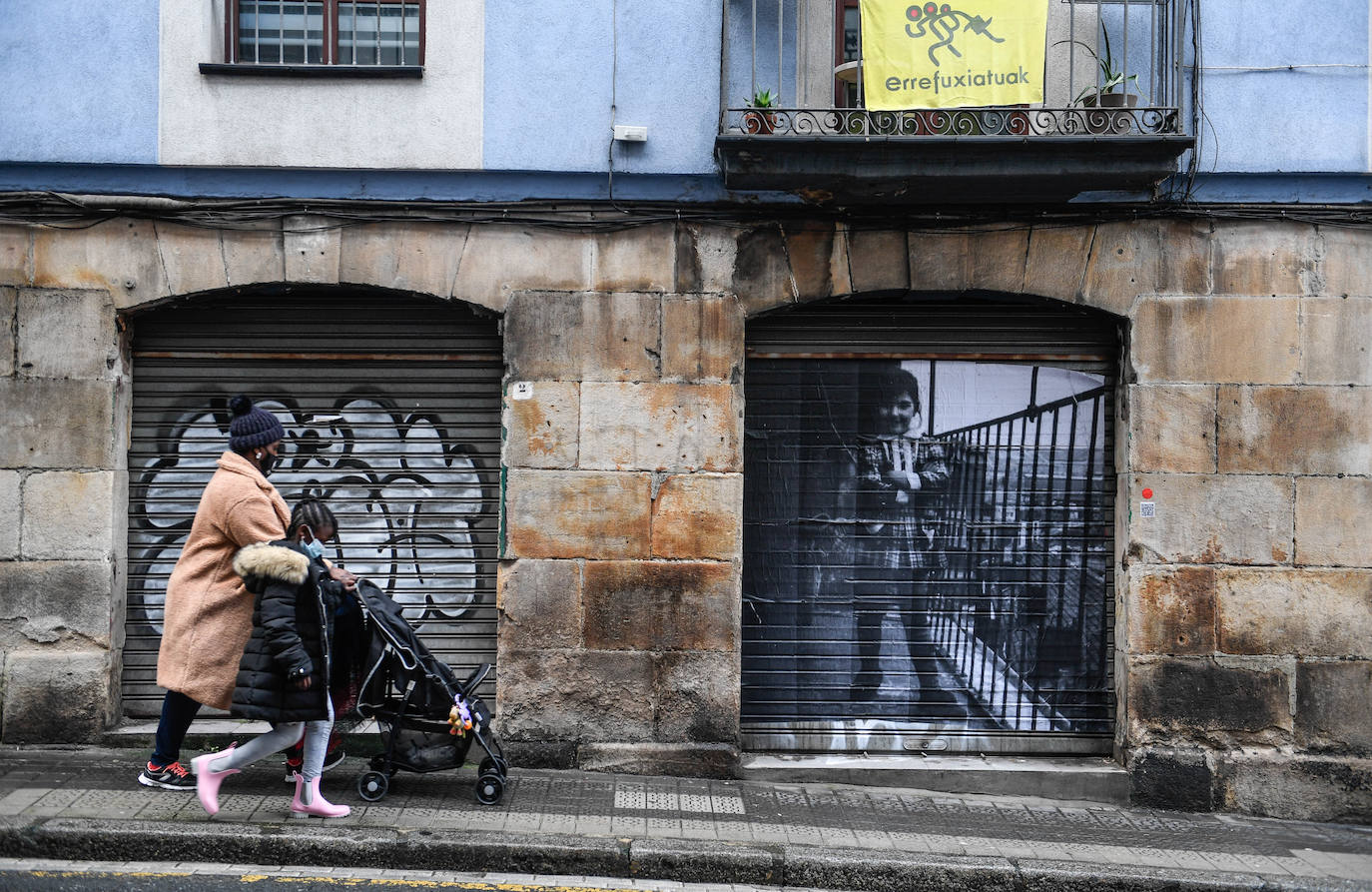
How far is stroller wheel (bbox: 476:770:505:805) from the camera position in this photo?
6.01m

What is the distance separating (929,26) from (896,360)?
2.08 meters

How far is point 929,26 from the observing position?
21.8 ft

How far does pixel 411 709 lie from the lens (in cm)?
597

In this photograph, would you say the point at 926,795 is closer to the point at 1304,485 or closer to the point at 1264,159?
the point at 1304,485

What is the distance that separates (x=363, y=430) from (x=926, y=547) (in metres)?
3.84

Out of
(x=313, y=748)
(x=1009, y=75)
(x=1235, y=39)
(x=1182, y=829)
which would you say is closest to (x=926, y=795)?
(x=1182, y=829)

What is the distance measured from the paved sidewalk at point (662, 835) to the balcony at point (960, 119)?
12.2 ft

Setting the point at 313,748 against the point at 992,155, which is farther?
the point at 992,155

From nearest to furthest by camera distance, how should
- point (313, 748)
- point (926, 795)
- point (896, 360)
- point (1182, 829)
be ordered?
point (313, 748) < point (1182, 829) < point (926, 795) < point (896, 360)

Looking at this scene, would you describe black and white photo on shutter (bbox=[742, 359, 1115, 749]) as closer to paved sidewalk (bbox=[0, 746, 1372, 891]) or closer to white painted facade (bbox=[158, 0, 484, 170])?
paved sidewalk (bbox=[0, 746, 1372, 891])

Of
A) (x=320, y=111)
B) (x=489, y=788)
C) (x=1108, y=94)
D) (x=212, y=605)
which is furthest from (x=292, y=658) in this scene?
(x=1108, y=94)

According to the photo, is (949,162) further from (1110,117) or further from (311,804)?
(311,804)

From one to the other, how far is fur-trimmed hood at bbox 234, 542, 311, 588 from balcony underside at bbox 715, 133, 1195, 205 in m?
3.32

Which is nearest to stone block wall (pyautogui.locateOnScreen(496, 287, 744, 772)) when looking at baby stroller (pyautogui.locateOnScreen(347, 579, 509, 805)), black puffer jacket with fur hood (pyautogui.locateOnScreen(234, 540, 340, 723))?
baby stroller (pyautogui.locateOnScreen(347, 579, 509, 805))
